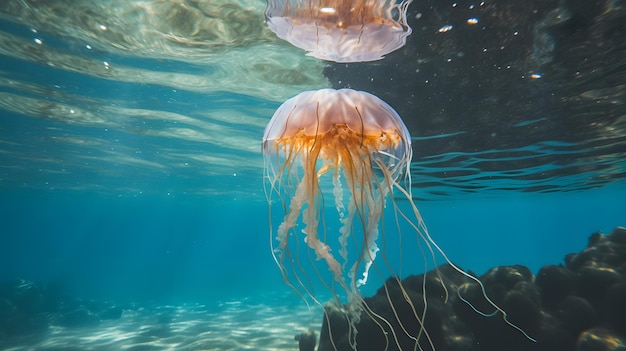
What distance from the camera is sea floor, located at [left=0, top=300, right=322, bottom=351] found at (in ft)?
30.9

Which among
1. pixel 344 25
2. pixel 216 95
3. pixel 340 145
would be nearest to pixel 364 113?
pixel 340 145

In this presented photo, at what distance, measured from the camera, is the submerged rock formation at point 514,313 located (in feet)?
17.8

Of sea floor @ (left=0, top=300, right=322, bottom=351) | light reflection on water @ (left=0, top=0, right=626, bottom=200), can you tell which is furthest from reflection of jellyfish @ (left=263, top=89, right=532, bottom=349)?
sea floor @ (left=0, top=300, right=322, bottom=351)

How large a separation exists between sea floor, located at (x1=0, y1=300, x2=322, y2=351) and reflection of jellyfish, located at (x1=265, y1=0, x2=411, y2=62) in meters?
7.33

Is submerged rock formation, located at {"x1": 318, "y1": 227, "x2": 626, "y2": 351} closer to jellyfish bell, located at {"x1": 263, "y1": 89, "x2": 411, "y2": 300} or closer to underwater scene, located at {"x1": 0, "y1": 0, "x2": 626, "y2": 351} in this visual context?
underwater scene, located at {"x1": 0, "y1": 0, "x2": 626, "y2": 351}

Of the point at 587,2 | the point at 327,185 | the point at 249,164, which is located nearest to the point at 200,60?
the point at 587,2

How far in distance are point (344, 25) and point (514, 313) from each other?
17.2 ft

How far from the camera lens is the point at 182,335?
35.9 ft

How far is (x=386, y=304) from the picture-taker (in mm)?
5688

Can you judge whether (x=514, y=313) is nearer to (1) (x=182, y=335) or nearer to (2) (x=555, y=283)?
(2) (x=555, y=283)

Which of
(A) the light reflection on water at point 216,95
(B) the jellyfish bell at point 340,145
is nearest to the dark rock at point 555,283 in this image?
(A) the light reflection on water at point 216,95

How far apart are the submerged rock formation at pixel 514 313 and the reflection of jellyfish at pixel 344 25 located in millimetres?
3603

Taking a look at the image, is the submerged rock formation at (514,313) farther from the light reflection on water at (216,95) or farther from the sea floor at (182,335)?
the sea floor at (182,335)

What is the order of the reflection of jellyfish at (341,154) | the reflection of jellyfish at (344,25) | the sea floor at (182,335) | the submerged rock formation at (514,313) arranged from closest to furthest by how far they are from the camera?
the reflection of jellyfish at (341,154) → the reflection of jellyfish at (344,25) → the submerged rock formation at (514,313) → the sea floor at (182,335)
